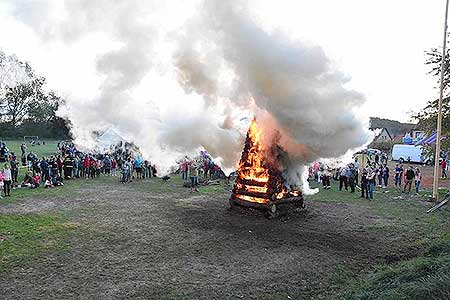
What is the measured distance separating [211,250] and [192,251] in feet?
1.84

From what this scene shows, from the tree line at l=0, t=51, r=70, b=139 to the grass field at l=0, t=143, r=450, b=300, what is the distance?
28.2 m

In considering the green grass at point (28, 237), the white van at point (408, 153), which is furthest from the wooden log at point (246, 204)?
the white van at point (408, 153)

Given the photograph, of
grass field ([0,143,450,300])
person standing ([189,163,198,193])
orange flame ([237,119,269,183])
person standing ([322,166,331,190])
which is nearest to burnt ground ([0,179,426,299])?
grass field ([0,143,450,300])

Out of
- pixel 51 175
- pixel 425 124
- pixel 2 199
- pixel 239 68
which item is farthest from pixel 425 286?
pixel 51 175

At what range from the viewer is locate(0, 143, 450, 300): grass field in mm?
8383

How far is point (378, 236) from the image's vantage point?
→ 13391 millimetres

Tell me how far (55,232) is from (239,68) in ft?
28.5

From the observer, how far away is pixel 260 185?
1583 centimetres

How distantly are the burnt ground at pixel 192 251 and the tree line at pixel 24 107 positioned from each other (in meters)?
29.3

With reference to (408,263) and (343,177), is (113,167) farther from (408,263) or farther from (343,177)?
(408,263)

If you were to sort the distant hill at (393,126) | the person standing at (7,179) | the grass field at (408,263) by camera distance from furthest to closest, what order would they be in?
1. the distant hill at (393,126)
2. the person standing at (7,179)
3. the grass field at (408,263)

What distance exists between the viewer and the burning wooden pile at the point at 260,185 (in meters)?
15.6

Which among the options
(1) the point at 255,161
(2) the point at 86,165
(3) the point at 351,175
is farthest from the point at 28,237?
(3) the point at 351,175

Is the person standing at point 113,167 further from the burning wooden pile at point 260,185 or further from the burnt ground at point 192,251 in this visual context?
the burning wooden pile at point 260,185
